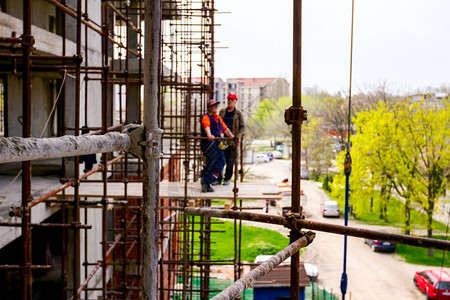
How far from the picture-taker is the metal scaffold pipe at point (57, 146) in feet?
5.42

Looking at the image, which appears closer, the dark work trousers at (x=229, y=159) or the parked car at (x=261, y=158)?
the dark work trousers at (x=229, y=159)

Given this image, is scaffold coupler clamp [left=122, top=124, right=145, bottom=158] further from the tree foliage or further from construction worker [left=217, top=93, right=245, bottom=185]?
the tree foliage

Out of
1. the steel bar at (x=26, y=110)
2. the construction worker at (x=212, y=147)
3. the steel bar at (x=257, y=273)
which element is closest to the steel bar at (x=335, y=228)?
the steel bar at (x=257, y=273)

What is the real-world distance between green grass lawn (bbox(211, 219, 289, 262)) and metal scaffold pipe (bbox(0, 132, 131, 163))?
19.8 metres

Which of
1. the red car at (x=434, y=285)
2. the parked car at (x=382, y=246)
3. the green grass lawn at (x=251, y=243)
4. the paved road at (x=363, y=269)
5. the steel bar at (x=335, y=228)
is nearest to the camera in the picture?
the steel bar at (x=335, y=228)

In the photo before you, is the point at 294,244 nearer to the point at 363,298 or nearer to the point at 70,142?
the point at 70,142

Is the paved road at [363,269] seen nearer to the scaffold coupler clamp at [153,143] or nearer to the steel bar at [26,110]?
the steel bar at [26,110]

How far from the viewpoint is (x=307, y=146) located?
1594 inches

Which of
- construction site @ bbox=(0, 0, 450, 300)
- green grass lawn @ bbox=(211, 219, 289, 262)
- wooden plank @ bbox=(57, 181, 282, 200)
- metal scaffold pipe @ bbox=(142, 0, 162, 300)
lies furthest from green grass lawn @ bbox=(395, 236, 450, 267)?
metal scaffold pipe @ bbox=(142, 0, 162, 300)

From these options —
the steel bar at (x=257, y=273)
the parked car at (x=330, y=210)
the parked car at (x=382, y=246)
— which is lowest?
the parked car at (x=382, y=246)

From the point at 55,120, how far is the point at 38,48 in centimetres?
311

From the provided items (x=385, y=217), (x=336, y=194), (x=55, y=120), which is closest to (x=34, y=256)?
(x=55, y=120)

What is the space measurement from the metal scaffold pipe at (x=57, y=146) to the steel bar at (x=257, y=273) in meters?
0.81

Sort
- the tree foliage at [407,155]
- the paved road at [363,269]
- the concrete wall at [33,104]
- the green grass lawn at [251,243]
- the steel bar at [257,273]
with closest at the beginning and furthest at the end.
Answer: the steel bar at [257,273] → the concrete wall at [33,104] → the paved road at [363,269] → the tree foliage at [407,155] → the green grass lawn at [251,243]
